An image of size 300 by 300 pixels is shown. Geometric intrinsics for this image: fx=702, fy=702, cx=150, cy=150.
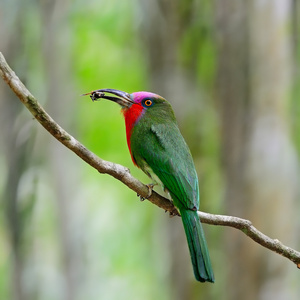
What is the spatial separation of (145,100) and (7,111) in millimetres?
2922

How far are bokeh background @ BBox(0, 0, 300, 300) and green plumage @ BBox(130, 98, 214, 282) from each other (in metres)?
2.11

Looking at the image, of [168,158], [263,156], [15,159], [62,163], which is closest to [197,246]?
[168,158]

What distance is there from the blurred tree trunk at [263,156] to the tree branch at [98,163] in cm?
263

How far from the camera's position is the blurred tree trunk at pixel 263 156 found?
6086mm

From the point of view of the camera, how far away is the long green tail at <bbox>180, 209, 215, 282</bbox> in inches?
131

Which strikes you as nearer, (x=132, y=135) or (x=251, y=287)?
(x=132, y=135)

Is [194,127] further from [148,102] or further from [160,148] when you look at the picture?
[160,148]

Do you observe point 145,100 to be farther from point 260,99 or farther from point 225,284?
point 225,284

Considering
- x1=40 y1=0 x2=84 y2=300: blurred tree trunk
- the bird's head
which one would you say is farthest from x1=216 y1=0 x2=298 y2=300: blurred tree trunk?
the bird's head

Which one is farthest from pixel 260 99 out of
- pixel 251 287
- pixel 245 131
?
pixel 251 287

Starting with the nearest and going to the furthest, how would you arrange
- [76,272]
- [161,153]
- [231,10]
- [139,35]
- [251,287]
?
[161,153] < [251,287] < [231,10] < [76,272] < [139,35]

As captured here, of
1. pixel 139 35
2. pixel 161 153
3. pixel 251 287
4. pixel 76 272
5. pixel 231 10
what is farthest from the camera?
pixel 139 35

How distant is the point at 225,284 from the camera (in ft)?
21.2

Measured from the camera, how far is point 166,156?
402cm
